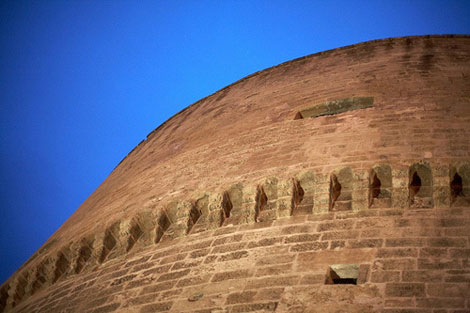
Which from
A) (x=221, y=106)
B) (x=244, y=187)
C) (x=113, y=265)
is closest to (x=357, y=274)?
(x=244, y=187)

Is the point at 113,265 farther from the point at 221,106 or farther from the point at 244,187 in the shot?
the point at 221,106

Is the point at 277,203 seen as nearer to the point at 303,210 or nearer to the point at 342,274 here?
the point at 303,210

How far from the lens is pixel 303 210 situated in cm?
473

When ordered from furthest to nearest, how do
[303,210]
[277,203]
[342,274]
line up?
[277,203], [303,210], [342,274]

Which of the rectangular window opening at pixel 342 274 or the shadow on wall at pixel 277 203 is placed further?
the shadow on wall at pixel 277 203

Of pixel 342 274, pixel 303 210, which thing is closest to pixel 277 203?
pixel 303 210

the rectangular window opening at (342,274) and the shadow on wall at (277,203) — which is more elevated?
the shadow on wall at (277,203)

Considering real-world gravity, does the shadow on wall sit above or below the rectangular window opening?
above

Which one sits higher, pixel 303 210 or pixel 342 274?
pixel 303 210

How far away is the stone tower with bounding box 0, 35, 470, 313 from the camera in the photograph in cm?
380

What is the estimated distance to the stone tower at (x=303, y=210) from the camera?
3.80 metres

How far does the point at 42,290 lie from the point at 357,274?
4.57 meters

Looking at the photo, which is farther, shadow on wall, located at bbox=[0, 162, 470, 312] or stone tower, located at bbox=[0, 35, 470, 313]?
shadow on wall, located at bbox=[0, 162, 470, 312]

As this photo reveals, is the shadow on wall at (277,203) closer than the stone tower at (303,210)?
No
